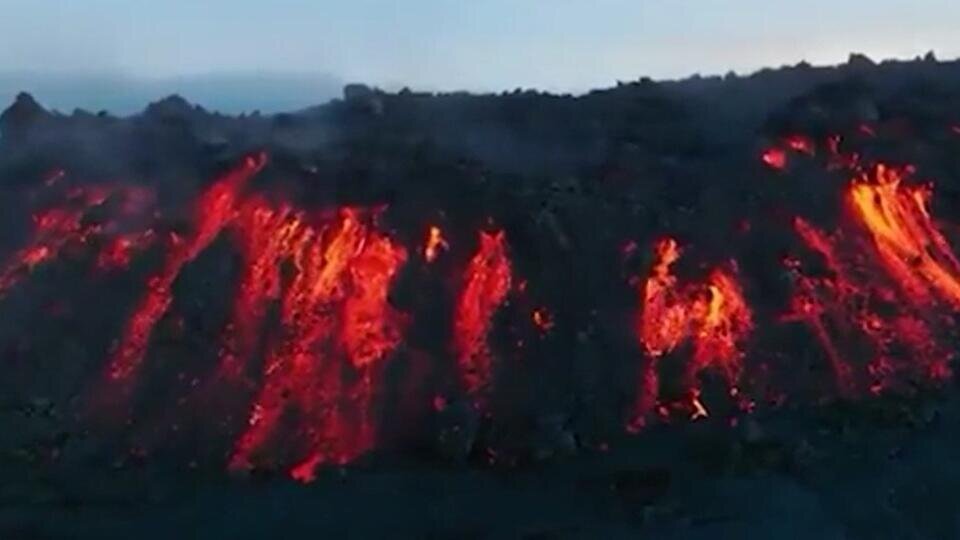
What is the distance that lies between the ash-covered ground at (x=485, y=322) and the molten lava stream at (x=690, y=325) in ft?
0.09

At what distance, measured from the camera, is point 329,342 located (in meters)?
15.6

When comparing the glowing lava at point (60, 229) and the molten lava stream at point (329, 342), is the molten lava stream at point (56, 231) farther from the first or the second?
the molten lava stream at point (329, 342)

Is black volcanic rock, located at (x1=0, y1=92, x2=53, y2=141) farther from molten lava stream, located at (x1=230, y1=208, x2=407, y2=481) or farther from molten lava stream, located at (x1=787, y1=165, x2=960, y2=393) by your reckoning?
molten lava stream, located at (x1=787, y1=165, x2=960, y2=393)

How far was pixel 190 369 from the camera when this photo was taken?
51.8 feet

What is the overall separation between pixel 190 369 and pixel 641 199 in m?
4.07

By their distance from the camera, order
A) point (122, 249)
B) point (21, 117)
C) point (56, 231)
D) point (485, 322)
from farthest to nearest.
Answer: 1. point (21, 117)
2. point (56, 231)
3. point (122, 249)
4. point (485, 322)

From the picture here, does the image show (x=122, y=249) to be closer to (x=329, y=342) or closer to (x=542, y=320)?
(x=329, y=342)

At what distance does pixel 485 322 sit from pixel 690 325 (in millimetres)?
1663

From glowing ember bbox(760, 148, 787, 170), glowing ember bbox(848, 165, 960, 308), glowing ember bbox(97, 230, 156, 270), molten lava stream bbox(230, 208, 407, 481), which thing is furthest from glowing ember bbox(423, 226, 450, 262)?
glowing ember bbox(848, 165, 960, 308)

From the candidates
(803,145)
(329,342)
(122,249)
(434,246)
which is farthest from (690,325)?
(122,249)

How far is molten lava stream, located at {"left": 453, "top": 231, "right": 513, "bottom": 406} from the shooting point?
15.5m

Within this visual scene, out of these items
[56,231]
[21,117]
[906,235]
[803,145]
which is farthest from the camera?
[21,117]

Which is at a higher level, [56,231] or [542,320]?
[56,231]

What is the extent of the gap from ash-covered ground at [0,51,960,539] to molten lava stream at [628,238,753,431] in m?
0.03
